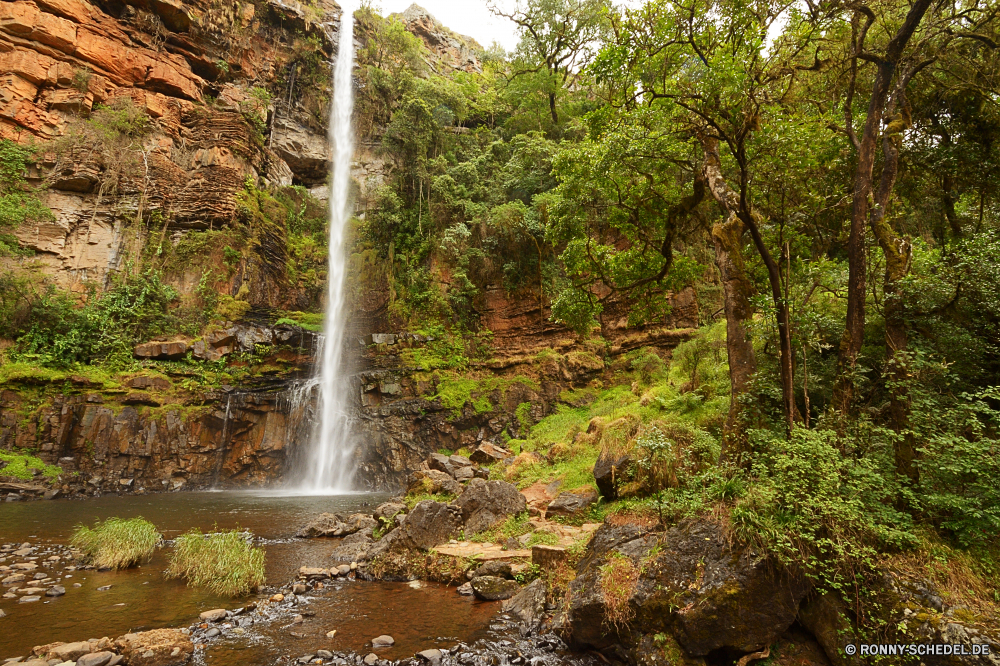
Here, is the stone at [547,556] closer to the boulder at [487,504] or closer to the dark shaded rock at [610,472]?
the dark shaded rock at [610,472]

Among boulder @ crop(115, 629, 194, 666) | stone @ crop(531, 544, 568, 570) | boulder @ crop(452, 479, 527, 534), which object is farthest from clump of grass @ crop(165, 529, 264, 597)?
stone @ crop(531, 544, 568, 570)

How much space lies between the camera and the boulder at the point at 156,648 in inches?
200

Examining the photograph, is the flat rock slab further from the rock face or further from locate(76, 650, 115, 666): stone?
locate(76, 650, 115, 666): stone

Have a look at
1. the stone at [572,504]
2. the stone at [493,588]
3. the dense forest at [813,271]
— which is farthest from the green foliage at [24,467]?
the stone at [572,504]

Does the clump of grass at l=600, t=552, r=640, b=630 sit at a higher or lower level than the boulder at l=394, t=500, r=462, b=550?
higher

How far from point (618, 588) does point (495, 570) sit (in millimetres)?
2710

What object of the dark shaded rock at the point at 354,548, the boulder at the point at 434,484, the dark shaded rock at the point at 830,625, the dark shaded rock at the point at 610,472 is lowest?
the dark shaded rock at the point at 354,548

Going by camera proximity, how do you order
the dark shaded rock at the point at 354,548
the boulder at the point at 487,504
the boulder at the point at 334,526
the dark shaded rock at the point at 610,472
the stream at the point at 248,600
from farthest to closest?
the boulder at the point at 334,526, the boulder at the point at 487,504, the dark shaded rock at the point at 354,548, the dark shaded rock at the point at 610,472, the stream at the point at 248,600

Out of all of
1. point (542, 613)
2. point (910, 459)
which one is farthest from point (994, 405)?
point (542, 613)

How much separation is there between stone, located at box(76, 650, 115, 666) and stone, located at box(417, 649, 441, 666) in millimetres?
3307

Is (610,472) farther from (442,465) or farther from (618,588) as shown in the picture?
(442,465)

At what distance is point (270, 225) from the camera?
1073 inches

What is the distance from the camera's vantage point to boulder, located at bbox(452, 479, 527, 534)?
31.1 ft

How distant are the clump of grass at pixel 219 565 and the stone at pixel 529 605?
4127 mm
